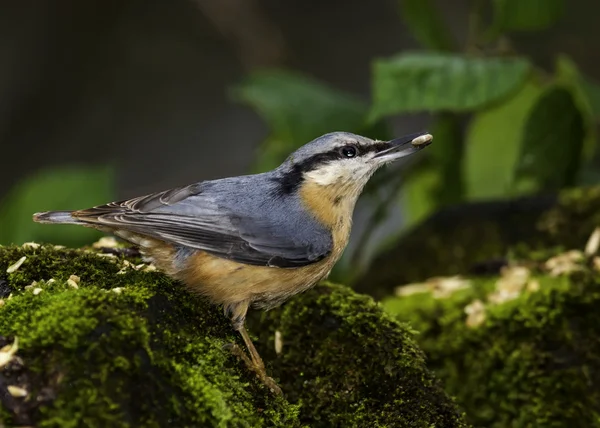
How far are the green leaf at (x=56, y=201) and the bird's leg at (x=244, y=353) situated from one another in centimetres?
237

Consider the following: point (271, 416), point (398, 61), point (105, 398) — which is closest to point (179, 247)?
point (271, 416)

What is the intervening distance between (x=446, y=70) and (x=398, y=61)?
0.26m

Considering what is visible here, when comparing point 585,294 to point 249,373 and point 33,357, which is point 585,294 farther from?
point 33,357

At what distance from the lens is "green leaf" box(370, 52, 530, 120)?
413 cm

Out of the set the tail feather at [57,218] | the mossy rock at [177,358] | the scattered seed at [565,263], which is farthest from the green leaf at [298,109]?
the tail feather at [57,218]

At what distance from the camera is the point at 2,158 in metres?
8.01

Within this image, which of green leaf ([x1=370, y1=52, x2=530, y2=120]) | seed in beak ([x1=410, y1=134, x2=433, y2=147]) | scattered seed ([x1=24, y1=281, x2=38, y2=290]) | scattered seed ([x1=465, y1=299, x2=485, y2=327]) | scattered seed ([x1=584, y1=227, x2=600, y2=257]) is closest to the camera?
scattered seed ([x1=24, y1=281, x2=38, y2=290])

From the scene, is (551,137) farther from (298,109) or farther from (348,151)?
(348,151)

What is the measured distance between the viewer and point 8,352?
2066 mm

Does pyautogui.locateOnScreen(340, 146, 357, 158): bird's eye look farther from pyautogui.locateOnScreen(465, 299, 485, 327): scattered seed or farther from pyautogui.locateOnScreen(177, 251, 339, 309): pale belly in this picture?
pyautogui.locateOnScreen(465, 299, 485, 327): scattered seed

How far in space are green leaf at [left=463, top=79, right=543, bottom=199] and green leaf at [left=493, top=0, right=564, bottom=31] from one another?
1.38 ft

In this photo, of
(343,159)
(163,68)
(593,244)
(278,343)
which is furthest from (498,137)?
(163,68)

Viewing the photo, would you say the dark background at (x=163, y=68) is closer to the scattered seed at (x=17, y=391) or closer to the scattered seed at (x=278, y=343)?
the scattered seed at (x=278, y=343)

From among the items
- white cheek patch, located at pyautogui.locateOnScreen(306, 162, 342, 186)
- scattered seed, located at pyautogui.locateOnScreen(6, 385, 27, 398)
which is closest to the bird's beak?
white cheek patch, located at pyautogui.locateOnScreen(306, 162, 342, 186)
